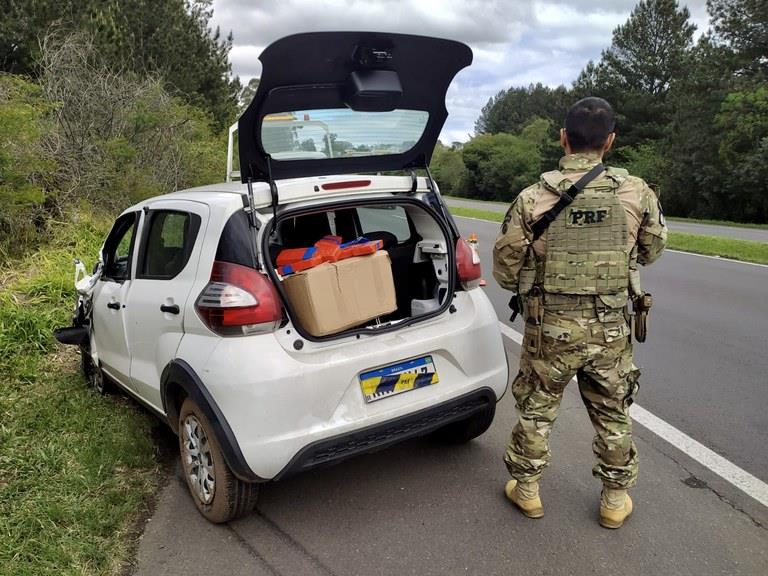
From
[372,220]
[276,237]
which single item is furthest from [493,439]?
[276,237]

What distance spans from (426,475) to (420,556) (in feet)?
2.45

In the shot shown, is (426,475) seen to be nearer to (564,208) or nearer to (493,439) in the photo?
(493,439)

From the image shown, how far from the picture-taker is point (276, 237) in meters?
3.97

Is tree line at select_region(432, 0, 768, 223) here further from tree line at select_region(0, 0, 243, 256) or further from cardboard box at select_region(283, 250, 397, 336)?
cardboard box at select_region(283, 250, 397, 336)

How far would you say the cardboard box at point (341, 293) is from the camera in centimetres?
298

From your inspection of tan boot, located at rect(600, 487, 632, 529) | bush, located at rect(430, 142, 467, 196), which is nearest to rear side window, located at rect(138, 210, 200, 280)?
tan boot, located at rect(600, 487, 632, 529)

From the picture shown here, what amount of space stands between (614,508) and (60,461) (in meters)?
2.94

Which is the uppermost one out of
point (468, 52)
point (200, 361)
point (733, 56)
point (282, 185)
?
point (733, 56)

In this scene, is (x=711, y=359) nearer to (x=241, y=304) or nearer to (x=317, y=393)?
(x=317, y=393)

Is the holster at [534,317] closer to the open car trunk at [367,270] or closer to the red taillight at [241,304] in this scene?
the open car trunk at [367,270]

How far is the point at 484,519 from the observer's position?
306 centimetres

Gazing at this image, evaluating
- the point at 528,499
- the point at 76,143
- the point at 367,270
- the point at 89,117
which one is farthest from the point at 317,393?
the point at 89,117

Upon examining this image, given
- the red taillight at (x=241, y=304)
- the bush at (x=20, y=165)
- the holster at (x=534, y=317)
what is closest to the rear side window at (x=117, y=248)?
the red taillight at (x=241, y=304)

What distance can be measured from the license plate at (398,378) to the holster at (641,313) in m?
0.98
